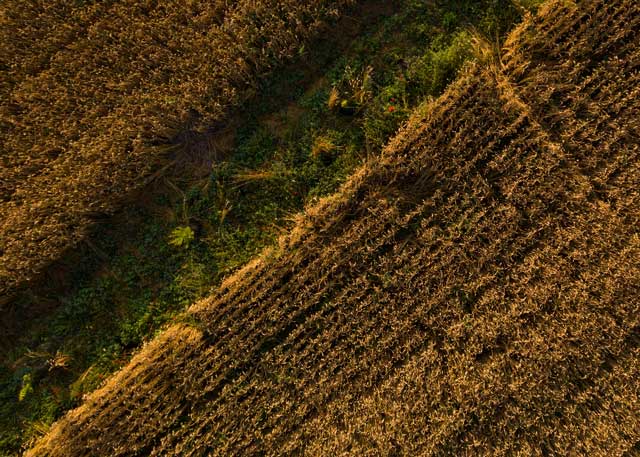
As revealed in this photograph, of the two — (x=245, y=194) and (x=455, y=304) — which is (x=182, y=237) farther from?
(x=455, y=304)

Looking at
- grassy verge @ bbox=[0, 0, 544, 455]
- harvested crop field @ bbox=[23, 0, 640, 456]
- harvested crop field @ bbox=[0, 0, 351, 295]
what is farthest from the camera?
grassy verge @ bbox=[0, 0, 544, 455]

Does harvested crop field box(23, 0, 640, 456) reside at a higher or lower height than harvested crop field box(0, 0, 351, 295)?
lower

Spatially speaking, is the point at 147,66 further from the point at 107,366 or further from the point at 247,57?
the point at 107,366

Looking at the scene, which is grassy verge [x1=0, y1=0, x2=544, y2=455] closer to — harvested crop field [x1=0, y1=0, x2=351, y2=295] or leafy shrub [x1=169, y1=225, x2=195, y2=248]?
leafy shrub [x1=169, y1=225, x2=195, y2=248]

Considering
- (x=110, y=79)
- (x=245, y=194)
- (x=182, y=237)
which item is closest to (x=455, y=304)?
(x=245, y=194)

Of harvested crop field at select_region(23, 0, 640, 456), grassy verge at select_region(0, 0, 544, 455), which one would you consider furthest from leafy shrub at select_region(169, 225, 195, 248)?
harvested crop field at select_region(23, 0, 640, 456)

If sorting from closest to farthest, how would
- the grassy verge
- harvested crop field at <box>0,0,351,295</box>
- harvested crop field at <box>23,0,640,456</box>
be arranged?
harvested crop field at <box>23,0,640,456</box> < harvested crop field at <box>0,0,351,295</box> < the grassy verge

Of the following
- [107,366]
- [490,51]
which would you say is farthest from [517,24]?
[107,366]
